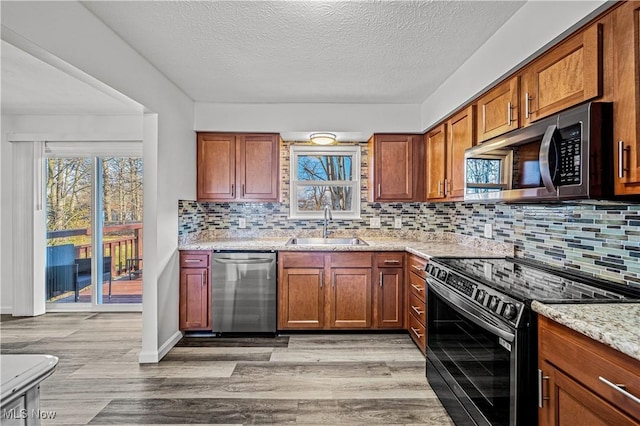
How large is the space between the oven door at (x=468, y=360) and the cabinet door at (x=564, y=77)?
3.54ft

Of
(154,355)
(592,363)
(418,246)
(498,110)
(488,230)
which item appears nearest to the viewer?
(592,363)

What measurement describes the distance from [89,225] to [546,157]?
470cm

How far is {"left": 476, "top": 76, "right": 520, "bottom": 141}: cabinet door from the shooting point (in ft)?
6.66

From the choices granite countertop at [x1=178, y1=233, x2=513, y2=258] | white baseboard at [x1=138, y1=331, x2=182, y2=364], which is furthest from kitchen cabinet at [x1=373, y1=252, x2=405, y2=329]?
white baseboard at [x1=138, y1=331, x2=182, y2=364]

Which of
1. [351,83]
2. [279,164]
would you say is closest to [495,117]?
[351,83]

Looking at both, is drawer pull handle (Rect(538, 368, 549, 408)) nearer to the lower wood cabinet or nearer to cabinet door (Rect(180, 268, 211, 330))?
the lower wood cabinet

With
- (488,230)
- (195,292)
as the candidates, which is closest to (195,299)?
(195,292)

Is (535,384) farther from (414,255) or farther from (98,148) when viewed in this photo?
(98,148)

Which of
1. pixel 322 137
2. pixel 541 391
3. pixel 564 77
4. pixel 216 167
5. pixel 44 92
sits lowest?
pixel 541 391

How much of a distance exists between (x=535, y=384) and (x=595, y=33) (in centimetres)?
149

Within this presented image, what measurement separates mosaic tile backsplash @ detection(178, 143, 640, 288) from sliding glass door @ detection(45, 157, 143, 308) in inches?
45.2

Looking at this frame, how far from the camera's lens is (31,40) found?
5.17 ft

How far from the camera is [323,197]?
13.4ft

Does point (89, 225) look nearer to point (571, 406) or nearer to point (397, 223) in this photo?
point (397, 223)
